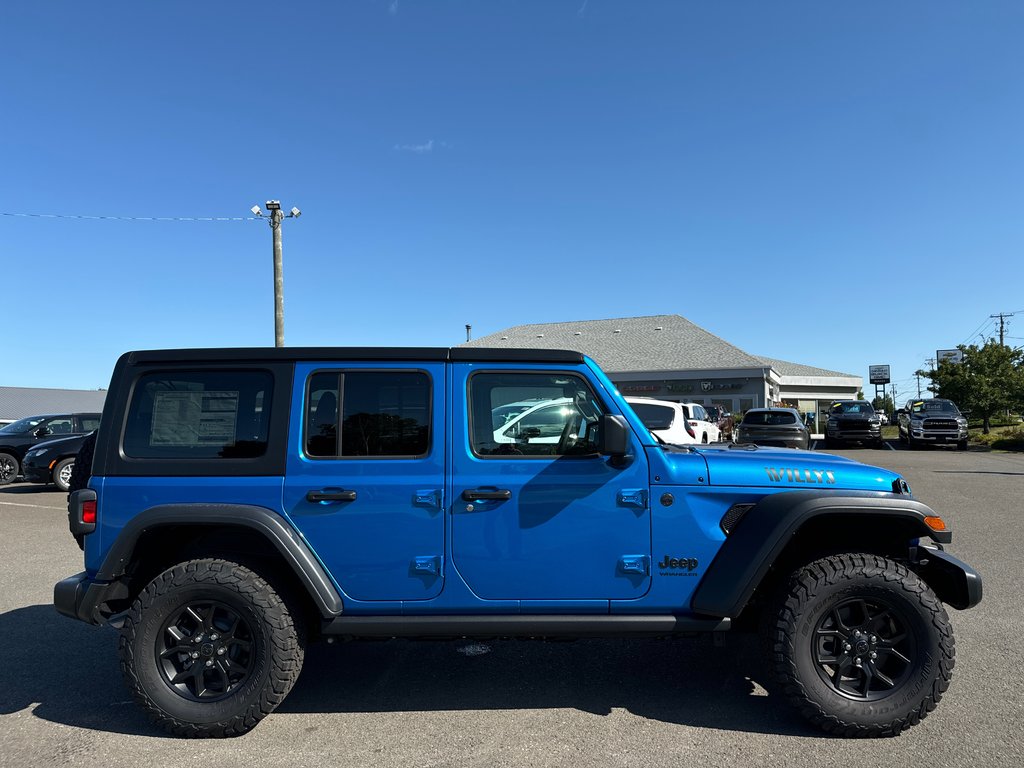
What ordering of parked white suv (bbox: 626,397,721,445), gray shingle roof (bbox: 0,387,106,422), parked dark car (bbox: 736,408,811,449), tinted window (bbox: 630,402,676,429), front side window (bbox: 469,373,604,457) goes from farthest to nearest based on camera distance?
gray shingle roof (bbox: 0,387,106,422) < parked dark car (bbox: 736,408,811,449) < tinted window (bbox: 630,402,676,429) < parked white suv (bbox: 626,397,721,445) < front side window (bbox: 469,373,604,457)

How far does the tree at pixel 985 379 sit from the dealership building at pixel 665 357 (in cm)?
733

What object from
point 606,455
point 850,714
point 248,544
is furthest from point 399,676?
point 850,714

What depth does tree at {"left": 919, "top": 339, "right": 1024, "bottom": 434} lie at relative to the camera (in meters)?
31.8

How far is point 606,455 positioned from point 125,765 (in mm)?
2638

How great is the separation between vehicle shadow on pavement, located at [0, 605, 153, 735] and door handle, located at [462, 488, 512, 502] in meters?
1.96

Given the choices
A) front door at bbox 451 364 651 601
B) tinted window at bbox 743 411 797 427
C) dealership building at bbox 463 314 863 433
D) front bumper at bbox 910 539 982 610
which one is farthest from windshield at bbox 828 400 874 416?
front door at bbox 451 364 651 601

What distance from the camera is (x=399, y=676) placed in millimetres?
4094

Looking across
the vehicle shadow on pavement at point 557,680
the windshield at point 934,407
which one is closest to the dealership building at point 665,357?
the windshield at point 934,407

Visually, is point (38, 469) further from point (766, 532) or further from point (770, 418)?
point (770, 418)

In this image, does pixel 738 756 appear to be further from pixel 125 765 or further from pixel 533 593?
pixel 125 765

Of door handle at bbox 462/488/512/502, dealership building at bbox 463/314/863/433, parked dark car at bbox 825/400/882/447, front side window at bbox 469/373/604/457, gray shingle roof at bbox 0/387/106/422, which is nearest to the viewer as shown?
door handle at bbox 462/488/512/502

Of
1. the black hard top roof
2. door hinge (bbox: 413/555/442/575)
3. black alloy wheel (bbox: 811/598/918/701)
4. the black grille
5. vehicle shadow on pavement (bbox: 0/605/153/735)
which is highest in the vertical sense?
the black hard top roof

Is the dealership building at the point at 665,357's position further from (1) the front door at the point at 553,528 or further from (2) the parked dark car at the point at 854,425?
(1) the front door at the point at 553,528

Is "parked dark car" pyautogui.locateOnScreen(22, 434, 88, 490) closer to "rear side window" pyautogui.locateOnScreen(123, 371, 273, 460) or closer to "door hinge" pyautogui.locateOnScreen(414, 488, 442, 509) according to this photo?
"rear side window" pyautogui.locateOnScreen(123, 371, 273, 460)
